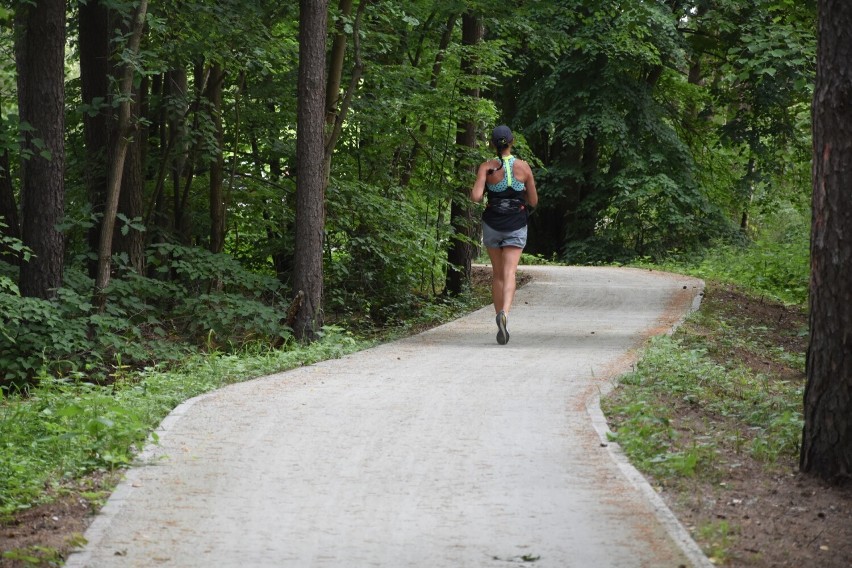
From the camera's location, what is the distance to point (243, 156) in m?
19.6

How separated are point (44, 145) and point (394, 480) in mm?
9024

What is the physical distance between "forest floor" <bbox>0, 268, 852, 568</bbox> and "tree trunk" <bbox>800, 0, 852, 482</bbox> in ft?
0.83

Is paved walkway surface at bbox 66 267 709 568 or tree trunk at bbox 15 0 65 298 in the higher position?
tree trunk at bbox 15 0 65 298

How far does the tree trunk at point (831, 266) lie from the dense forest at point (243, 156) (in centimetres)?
729

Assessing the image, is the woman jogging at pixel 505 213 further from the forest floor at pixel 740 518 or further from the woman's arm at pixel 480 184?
the forest floor at pixel 740 518

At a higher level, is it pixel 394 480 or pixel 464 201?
pixel 464 201

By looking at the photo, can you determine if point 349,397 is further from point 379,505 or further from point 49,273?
point 49,273

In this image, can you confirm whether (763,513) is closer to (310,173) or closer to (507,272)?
(507,272)

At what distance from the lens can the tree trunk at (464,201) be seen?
65.6ft

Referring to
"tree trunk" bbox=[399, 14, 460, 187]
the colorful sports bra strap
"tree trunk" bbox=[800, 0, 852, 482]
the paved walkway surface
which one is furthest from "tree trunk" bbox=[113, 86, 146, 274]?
"tree trunk" bbox=[800, 0, 852, 482]

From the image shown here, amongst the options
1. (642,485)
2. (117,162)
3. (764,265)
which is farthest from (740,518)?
(764,265)

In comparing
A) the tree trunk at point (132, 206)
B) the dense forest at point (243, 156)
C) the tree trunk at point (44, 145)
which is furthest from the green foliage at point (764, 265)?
the tree trunk at point (44, 145)

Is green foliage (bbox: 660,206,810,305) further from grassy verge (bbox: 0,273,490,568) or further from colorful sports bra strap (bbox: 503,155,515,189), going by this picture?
grassy verge (bbox: 0,273,490,568)

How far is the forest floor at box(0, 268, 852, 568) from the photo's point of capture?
16.6ft
